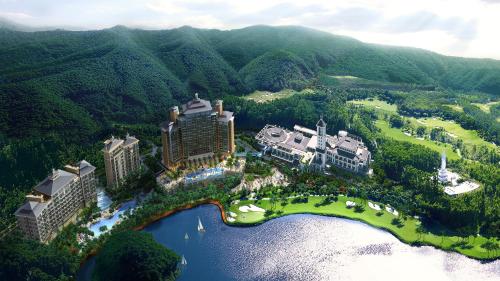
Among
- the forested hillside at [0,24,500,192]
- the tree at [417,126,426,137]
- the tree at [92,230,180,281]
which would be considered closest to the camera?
the tree at [92,230,180,281]

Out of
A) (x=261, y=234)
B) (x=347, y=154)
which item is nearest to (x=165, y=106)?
→ (x=347, y=154)

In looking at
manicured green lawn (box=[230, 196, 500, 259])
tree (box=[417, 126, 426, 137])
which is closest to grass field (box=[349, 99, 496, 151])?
tree (box=[417, 126, 426, 137])

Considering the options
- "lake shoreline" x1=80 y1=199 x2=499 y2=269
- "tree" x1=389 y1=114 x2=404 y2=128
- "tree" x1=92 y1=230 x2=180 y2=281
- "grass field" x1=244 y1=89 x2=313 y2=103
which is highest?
"grass field" x1=244 y1=89 x2=313 y2=103

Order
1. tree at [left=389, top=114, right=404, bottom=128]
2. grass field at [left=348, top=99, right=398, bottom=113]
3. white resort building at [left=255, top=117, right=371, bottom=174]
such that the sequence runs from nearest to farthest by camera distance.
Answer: white resort building at [left=255, top=117, right=371, bottom=174] → tree at [left=389, top=114, right=404, bottom=128] → grass field at [left=348, top=99, right=398, bottom=113]

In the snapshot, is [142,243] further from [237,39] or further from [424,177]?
[237,39]

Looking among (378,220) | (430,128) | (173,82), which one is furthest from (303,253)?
(173,82)

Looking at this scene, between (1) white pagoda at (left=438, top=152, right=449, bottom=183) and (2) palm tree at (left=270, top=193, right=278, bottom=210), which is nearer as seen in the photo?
(2) palm tree at (left=270, top=193, right=278, bottom=210)

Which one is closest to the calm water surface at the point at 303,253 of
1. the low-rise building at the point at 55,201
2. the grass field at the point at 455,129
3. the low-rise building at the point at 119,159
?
the low-rise building at the point at 55,201

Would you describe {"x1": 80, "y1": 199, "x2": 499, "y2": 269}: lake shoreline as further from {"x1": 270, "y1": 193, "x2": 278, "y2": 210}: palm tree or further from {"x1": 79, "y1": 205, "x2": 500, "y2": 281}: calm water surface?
{"x1": 270, "y1": 193, "x2": 278, "y2": 210}: palm tree
